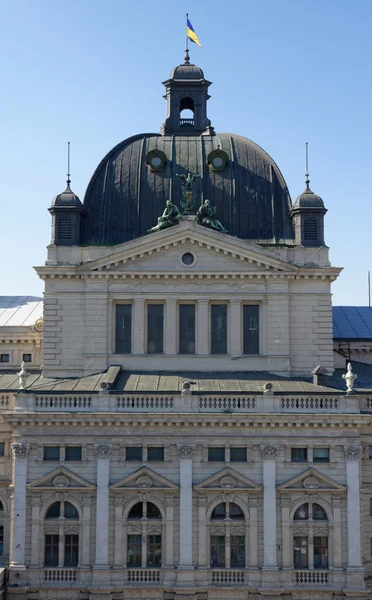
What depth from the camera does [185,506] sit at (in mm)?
55531

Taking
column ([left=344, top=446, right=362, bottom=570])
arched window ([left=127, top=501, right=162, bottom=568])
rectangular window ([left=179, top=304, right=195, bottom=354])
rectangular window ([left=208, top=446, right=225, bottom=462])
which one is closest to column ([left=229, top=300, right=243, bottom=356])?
rectangular window ([left=179, top=304, right=195, bottom=354])

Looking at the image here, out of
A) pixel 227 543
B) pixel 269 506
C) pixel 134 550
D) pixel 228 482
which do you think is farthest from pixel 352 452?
pixel 134 550

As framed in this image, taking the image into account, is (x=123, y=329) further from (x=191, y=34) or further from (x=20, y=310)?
(x=191, y=34)

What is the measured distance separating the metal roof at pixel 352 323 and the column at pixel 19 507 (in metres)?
29.8

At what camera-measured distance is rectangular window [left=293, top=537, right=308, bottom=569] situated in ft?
182

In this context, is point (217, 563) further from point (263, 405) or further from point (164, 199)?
point (164, 199)

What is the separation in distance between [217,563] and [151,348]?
16655mm

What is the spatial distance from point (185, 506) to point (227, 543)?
370 cm

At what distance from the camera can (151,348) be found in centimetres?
6375

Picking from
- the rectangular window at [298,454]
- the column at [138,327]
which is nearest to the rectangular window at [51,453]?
the column at [138,327]

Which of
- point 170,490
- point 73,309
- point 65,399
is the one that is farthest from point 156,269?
point 170,490

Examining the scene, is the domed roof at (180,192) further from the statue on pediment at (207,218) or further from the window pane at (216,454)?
the window pane at (216,454)

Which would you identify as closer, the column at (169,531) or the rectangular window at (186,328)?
the column at (169,531)

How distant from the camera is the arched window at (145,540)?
55562mm
